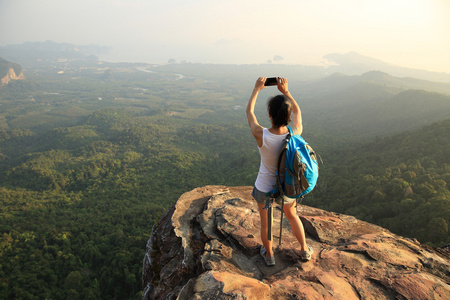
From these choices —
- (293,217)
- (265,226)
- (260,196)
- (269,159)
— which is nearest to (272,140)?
(269,159)

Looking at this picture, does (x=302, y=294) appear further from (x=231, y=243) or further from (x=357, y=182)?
(x=357, y=182)

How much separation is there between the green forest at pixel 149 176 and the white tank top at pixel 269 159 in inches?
665

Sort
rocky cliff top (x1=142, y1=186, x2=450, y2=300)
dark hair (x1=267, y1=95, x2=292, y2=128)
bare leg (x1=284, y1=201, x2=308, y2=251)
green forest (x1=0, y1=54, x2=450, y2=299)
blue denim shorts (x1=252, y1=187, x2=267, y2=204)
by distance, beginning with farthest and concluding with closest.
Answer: green forest (x1=0, y1=54, x2=450, y2=299) → bare leg (x1=284, y1=201, x2=308, y2=251) → blue denim shorts (x1=252, y1=187, x2=267, y2=204) → rocky cliff top (x1=142, y1=186, x2=450, y2=300) → dark hair (x1=267, y1=95, x2=292, y2=128)

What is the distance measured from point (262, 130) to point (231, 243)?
3.50 metres

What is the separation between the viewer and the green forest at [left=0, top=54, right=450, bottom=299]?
2352 cm

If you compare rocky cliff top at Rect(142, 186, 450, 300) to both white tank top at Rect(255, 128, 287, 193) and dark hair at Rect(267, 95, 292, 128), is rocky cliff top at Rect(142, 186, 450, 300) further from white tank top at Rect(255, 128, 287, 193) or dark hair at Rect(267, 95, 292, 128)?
dark hair at Rect(267, 95, 292, 128)

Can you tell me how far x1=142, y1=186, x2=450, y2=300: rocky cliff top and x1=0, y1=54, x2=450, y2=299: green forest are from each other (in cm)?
1325

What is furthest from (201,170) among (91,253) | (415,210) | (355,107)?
(355,107)

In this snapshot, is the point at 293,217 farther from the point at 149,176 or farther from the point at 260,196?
the point at 149,176

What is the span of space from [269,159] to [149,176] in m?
51.3

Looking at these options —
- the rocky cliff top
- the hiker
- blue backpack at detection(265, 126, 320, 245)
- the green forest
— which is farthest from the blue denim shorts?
the green forest

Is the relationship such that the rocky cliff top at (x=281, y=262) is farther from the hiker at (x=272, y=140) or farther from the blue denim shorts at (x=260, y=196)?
the blue denim shorts at (x=260, y=196)

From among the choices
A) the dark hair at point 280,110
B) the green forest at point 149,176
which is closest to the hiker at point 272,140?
the dark hair at point 280,110

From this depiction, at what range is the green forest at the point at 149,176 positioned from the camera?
23516 millimetres
